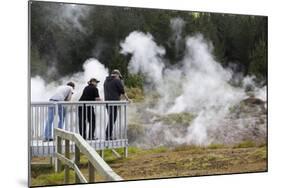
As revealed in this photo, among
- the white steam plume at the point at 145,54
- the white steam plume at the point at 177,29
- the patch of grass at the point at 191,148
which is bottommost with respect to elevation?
the patch of grass at the point at 191,148

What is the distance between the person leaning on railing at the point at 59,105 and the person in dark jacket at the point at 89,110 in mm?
154

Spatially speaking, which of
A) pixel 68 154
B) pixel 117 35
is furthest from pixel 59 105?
pixel 117 35

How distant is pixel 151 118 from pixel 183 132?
1.45 feet

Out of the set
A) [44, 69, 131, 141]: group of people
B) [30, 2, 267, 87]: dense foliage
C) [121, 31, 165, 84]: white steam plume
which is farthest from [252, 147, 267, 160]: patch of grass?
[44, 69, 131, 141]: group of people

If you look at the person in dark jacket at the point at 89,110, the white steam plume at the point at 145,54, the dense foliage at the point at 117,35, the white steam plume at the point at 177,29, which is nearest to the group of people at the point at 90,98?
the person in dark jacket at the point at 89,110

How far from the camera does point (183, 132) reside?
270 inches

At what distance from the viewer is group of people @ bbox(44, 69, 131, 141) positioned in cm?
624

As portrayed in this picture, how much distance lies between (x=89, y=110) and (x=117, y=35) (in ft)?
2.89

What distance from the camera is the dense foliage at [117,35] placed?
616 centimetres

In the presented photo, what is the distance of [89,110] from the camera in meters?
6.40

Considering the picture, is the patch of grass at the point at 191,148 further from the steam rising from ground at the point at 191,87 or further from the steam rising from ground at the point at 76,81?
the steam rising from ground at the point at 76,81

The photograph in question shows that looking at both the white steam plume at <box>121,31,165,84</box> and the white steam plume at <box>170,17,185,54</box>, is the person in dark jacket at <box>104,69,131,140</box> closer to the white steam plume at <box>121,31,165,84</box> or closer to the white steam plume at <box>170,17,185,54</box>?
the white steam plume at <box>121,31,165,84</box>
